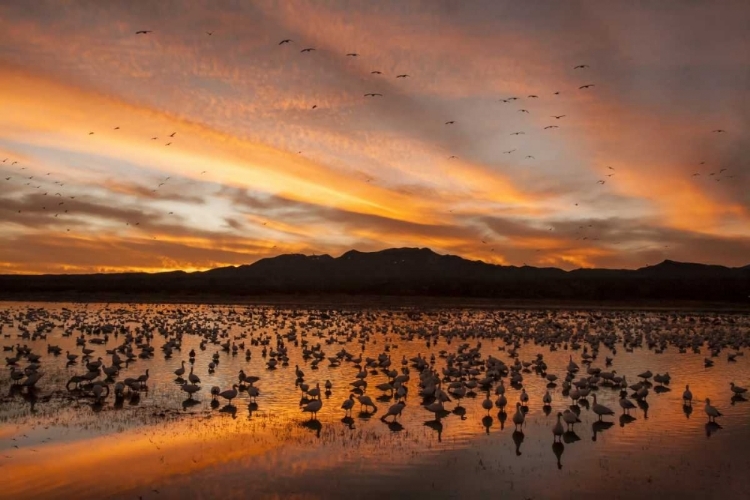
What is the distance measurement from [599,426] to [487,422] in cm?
310

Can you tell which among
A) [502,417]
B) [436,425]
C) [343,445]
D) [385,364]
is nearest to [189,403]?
[343,445]

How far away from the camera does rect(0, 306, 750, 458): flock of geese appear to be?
20.2 meters

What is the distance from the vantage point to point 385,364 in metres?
27.8

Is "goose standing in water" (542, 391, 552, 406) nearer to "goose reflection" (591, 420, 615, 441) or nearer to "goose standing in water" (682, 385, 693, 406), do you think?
"goose reflection" (591, 420, 615, 441)

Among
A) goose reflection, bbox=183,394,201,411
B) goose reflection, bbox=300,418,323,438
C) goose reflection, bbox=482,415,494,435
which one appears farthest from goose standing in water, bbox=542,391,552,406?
goose reflection, bbox=183,394,201,411

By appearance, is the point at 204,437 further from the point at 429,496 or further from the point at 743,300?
the point at 743,300

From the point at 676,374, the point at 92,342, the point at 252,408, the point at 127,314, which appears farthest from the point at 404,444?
the point at 127,314

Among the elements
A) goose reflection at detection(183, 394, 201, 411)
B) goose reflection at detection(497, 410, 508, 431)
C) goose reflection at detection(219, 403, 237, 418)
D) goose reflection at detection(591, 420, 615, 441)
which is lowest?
goose reflection at detection(591, 420, 615, 441)

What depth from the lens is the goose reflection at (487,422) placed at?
17.5m

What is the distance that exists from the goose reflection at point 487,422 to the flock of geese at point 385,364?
0.03 meters

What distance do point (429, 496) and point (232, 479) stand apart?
13.0ft

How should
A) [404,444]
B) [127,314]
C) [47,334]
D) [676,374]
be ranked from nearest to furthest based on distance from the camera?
[404,444], [676,374], [47,334], [127,314]

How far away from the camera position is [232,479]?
42.6ft

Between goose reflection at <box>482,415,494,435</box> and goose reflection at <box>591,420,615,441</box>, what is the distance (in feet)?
8.95
